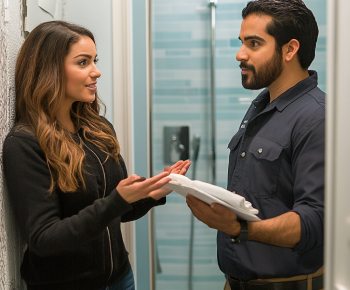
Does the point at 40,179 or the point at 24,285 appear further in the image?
the point at 24,285

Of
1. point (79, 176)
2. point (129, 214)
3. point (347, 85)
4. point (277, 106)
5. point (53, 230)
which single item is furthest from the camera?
point (129, 214)

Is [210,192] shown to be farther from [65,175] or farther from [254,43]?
[254,43]

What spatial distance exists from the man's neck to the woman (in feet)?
1.31

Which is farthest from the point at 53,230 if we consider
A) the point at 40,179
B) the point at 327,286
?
the point at 327,286

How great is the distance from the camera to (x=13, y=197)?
1.12 m

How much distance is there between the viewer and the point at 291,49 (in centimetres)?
140

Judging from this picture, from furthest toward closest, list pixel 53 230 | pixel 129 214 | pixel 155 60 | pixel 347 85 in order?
pixel 155 60 → pixel 129 214 → pixel 53 230 → pixel 347 85

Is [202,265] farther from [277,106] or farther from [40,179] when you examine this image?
[40,179]

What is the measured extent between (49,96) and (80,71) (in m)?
0.13

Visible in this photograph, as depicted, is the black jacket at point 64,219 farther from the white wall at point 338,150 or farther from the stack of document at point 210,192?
the white wall at point 338,150

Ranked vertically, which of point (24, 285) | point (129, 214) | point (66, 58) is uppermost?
point (66, 58)

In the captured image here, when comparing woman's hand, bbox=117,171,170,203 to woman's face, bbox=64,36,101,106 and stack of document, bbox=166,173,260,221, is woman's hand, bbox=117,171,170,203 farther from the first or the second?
woman's face, bbox=64,36,101,106

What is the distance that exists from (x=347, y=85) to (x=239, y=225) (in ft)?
2.00

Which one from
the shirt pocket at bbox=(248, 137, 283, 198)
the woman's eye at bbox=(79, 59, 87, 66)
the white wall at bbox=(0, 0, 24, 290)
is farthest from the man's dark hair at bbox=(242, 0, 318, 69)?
the white wall at bbox=(0, 0, 24, 290)
